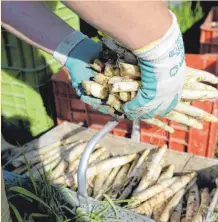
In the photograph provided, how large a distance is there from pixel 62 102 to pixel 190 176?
1404mm

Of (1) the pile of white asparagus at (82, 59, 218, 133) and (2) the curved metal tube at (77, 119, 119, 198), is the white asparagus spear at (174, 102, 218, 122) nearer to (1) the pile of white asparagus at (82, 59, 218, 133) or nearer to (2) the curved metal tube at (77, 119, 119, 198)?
(1) the pile of white asparagus at (82, 59, 218, 133)

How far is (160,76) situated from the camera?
5.20 ft

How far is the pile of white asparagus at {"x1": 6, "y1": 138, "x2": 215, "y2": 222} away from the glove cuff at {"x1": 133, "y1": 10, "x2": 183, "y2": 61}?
1363mm

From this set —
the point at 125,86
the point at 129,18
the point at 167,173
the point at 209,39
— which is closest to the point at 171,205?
the point at 167,173

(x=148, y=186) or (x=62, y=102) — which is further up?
(x=62, y=102)

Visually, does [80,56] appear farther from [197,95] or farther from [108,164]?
[108,164]

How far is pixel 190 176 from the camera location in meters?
2.85

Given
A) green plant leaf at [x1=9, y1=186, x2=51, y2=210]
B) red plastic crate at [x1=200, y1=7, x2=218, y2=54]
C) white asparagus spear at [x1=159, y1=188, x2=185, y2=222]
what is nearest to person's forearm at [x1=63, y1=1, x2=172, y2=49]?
green plant leaf at [x1=9, y1=186, x2=51, y2=210]

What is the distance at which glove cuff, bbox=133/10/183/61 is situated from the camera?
1427 mm

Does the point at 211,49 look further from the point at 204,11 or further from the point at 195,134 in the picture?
the point at 204,11

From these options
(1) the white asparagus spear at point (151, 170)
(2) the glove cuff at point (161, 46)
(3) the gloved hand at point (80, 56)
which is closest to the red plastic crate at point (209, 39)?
(1) the white asparagus spear at point (151, 170)

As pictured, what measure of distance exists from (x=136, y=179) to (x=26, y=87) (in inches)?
Result: 59.1

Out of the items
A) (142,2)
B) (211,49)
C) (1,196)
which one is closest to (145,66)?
(142,2)

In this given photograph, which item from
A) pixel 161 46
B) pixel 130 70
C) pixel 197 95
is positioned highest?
pixel 161 46
